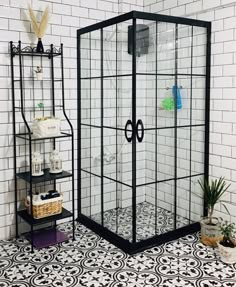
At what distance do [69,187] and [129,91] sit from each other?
1255 millimetres

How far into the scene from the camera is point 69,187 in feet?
11.4

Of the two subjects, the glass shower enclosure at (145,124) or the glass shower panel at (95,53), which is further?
the glass shower panel at (95,53)

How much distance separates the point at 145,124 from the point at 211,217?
3.33ft

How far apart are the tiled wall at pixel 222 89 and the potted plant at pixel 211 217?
8 centimetres

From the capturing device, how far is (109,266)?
8.62ft

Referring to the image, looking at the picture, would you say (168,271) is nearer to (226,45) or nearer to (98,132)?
(98,132)

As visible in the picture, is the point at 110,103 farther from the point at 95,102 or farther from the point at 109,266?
the point at 109,266

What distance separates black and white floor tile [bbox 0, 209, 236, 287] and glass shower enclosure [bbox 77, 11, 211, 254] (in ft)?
0.55

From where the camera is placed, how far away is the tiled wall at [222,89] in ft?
9.60

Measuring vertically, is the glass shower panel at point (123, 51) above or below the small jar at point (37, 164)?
above

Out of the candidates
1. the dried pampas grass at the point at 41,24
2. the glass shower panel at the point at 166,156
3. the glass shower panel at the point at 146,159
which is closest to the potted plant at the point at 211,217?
the glass shower panel at the point at 166,156

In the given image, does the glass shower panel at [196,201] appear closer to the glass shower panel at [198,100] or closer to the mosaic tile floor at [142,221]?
the mosaic tile floor at [142,221]

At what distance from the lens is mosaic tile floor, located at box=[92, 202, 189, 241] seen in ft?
9.66

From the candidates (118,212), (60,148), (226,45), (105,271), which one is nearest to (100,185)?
(118,212)
